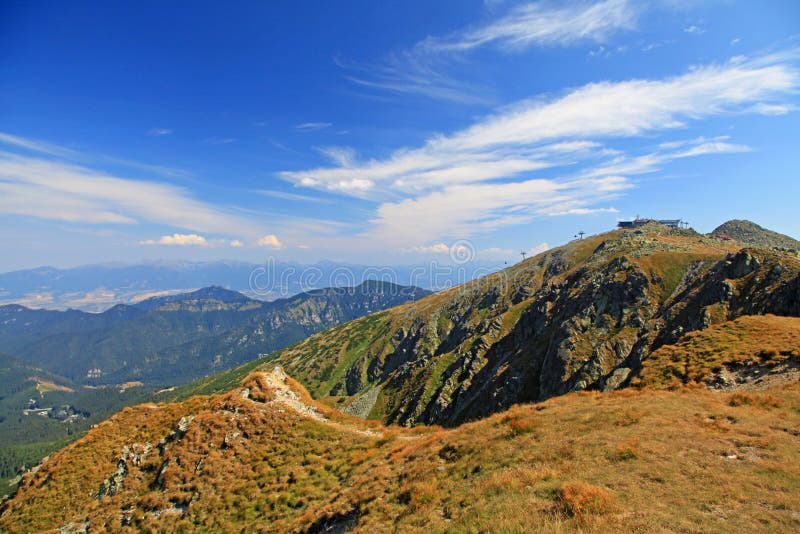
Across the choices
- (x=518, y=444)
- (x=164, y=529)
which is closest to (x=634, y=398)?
(x=518, y=444)

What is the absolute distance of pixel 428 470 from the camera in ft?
67.4

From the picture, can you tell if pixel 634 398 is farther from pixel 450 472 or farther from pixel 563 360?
pixel 563 360

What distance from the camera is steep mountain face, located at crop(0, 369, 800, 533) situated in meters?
13.5

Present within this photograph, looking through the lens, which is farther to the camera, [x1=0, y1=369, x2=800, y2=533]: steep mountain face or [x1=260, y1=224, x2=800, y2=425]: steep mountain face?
[x1=260, y1=224, x2=800, y2=425]: steep mountain face

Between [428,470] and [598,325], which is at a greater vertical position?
[428,470]

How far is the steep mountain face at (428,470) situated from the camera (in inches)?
533

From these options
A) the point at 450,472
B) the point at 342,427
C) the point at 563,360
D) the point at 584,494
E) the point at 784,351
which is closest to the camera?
the point at 584,494

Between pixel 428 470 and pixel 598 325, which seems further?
pixel 598 325

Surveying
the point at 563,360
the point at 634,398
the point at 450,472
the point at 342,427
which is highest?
the point at 634,398

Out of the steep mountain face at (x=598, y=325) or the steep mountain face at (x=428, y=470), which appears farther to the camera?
the steep mountain face at (x=598, y=325)

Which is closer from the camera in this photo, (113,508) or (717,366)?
(113,508)

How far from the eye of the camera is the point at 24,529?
90.1ft

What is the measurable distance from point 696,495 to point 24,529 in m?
44.0

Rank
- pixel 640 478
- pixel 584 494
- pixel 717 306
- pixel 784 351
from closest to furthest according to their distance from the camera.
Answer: pixel 584 494 → pixel 640 478 → pixel 784 351 → pixel 717 306
